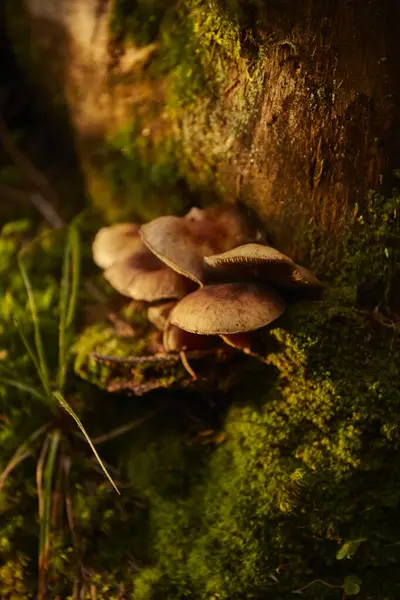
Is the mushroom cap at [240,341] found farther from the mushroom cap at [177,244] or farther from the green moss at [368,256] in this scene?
the green moss at [368,256]

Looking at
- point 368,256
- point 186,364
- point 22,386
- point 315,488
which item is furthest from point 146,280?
point 315,488

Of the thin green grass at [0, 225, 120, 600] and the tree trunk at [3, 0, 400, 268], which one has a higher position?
the tree trunk at [3, 0, 400, 268]

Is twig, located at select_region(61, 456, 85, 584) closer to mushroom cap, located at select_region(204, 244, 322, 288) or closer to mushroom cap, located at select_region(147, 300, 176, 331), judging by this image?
mushroom cap, located at select_region(147, 300, 176, 331)

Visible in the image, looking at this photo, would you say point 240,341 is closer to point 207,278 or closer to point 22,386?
point 207,278

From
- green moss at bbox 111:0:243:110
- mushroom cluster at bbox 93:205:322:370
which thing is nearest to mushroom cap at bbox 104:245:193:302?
mushroom cluster at bbox 93:205:322:370

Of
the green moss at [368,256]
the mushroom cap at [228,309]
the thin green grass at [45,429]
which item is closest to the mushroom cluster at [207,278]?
the mushroom cap at [228,309]
